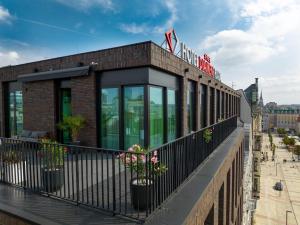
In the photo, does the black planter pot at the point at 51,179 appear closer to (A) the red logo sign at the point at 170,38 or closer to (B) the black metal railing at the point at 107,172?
(B) the black metal railing at the point at 107,172

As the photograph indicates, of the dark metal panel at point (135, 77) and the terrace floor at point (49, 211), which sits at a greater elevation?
the dark metal panel at point (135, 77)

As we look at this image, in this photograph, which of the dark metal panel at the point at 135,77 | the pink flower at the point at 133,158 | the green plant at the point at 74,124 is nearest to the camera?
the pink flower at the point at 133,158

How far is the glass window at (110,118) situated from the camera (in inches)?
344

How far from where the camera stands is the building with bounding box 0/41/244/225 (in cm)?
416

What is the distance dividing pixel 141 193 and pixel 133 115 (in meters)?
5.01

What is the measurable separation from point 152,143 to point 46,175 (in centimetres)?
452

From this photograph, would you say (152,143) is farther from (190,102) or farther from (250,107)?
(250,107)

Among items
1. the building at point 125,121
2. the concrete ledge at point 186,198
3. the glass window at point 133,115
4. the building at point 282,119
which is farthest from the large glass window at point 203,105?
the building at point 282,119

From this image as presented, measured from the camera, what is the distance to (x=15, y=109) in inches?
527

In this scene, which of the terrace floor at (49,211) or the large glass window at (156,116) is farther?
the large glass window at (156,116)

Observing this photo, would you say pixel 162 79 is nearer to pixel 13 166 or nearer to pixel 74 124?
pixel 74 124

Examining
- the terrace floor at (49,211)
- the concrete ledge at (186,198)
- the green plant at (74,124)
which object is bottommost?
the terrace floor at (49,211)

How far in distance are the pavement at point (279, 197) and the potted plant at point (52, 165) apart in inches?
1218

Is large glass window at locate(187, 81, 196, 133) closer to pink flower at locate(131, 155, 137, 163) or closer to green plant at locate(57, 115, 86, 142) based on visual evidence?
green plant at locate(57, 115, 86, 142)
